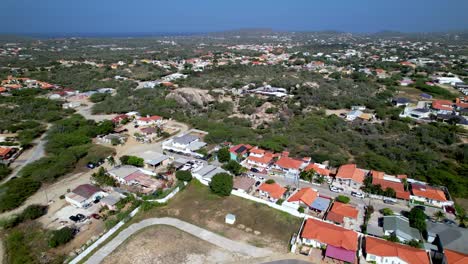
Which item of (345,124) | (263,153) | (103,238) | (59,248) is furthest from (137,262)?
(345,124)

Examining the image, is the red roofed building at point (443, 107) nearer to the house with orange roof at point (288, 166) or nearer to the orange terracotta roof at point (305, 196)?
the house with orange roof at point (288, 166)

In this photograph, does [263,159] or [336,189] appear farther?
[263,159]

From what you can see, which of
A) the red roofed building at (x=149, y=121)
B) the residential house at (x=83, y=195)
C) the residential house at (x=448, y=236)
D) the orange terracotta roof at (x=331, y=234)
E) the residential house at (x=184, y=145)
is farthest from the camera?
the red roofed building at (x=149, y=121)

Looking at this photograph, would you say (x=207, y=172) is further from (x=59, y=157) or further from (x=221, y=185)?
(x=59, y=157)

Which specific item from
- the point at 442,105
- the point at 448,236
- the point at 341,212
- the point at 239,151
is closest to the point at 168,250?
the point at 341,212

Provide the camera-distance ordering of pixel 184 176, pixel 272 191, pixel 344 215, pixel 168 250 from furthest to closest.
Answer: pixel 184 176 < pixel 272 191 < pixel 344 215 < pixel 168 250

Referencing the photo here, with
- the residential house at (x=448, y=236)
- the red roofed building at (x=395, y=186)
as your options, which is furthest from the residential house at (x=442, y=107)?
the residential house at (x=448, y=236)
